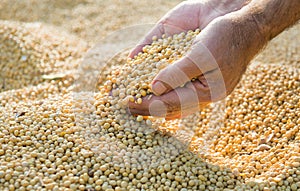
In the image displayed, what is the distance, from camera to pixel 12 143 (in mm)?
2312

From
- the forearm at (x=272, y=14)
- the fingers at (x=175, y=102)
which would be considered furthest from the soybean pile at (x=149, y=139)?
the forearm at (x=272, y=14)

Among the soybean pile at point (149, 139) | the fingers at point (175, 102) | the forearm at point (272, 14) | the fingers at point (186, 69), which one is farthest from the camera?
the forearm at point (272, 14)

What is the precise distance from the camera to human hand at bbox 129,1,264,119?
7.55 ft

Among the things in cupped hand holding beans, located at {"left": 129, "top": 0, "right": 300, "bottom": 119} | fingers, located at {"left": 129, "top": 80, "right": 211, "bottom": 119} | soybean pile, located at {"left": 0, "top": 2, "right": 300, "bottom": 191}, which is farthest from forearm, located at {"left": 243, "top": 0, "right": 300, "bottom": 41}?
fingers, located at {"left": 129, "top": 80, "right": 211, "bottom": 119}

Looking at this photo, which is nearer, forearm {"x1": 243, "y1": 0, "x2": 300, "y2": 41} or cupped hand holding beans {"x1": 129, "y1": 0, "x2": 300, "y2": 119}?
cupped hand holding beans {"x1": 129, "y1": 0, "x2": 300, "y2": 119}

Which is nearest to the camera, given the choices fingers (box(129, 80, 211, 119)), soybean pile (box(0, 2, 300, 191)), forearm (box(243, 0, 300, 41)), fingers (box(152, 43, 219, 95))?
soybean pile (box(0, 2, 300, 191))

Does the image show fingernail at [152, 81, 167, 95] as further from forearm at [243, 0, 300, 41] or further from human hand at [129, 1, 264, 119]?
forearm at [243, 0, 300, 41]

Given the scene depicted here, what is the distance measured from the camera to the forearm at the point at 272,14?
8.50 feet

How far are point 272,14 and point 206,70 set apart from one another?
682mm

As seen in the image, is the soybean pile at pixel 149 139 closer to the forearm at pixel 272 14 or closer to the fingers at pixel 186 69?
the fingers at pixel 186 69

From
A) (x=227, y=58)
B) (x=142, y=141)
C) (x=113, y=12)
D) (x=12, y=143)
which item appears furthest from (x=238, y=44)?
(x=113, y=12)

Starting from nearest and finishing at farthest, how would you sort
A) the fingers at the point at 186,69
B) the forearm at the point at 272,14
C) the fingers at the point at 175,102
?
1. the fingers at the point at 186,69
2. the fingers at the point at 175,102
3. the forearm at the point at 272,14

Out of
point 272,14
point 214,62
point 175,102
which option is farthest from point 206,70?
point 272,14

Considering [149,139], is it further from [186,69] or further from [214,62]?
[214,62]
